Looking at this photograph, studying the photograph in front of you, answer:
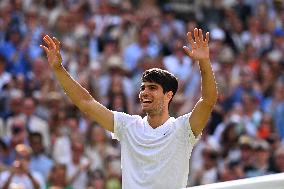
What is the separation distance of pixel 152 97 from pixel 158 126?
0.21 m

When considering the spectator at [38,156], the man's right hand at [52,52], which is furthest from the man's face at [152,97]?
the spectator at [38,156]

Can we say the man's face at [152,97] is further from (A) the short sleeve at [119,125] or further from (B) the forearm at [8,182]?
(B) the forearm at [8,182]

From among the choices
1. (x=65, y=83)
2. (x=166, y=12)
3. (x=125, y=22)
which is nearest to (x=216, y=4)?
(x=166, y=12)

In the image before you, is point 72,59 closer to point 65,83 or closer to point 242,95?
point 242,95

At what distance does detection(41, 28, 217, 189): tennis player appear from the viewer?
6.12 metres

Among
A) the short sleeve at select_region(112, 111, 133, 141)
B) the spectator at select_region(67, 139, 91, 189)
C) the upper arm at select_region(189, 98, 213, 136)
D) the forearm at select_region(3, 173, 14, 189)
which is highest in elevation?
the spectator at select_region(67, 139, 91, 189)

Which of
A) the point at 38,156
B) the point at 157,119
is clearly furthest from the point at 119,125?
the point at 38,156

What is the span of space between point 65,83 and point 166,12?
30.8 feet

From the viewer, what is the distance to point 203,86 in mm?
6059

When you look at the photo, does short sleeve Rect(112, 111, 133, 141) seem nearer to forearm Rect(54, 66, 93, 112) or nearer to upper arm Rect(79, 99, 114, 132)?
upper arm Rect(79, 99, 114, 132)

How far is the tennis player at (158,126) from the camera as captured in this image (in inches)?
241

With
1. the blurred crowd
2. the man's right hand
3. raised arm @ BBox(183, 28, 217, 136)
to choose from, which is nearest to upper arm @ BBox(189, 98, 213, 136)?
raised arm @ BBox(183, 28, 217, 136)

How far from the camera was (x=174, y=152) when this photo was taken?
6223 millimetres

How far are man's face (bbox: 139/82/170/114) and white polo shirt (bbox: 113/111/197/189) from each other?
129 millimetres
